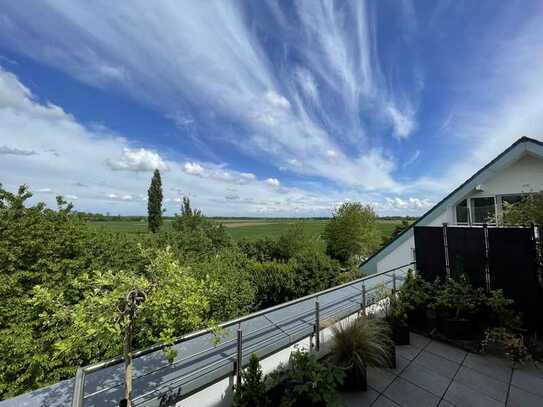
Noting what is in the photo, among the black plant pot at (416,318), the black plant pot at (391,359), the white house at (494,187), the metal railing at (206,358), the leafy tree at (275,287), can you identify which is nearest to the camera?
the metal railing at (206,358)

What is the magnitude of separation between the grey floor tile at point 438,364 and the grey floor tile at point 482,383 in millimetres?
88

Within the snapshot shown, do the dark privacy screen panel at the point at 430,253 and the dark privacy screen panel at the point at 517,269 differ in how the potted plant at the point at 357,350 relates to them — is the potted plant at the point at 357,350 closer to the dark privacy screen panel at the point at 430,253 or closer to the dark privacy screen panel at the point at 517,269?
the dark privacy screen panel at the point at 430,253

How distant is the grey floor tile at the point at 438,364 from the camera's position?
11.7 ft

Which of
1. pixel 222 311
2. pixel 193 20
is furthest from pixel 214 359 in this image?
pixel 193 20

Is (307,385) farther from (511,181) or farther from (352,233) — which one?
(352,233)

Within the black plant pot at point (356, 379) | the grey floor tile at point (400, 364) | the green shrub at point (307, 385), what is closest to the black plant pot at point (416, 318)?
the grey floor tile at point (400, 364)

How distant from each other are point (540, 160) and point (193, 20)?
12.3 m

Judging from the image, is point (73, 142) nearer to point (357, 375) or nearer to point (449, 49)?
point (357, 375)

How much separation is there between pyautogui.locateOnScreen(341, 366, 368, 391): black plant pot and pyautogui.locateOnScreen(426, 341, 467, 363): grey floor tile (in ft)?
6.23

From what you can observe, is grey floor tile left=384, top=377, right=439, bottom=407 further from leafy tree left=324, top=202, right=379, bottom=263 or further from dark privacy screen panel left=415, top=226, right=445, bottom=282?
leafy tree left=324, top=202, right=379, bottom=263

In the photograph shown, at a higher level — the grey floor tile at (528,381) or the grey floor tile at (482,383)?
the grey floor tile at (528,381)

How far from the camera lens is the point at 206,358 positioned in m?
3.14

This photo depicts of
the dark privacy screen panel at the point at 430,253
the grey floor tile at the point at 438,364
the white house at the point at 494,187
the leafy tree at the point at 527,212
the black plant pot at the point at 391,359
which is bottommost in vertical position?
the grey floor tile at the point at 438,364

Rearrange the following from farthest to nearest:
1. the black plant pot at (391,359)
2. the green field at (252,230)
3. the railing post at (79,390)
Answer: the green field at (252,230) → the black plant pot at (391,359) → the railing post at (79,390)
